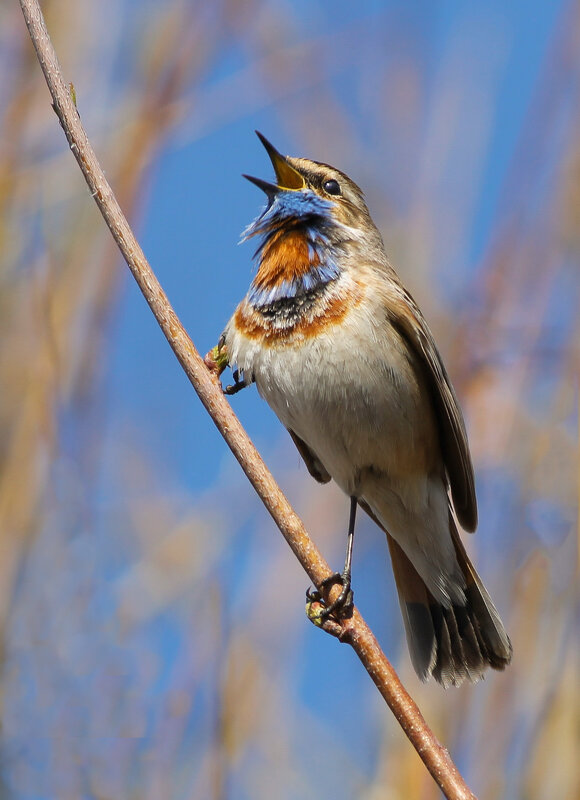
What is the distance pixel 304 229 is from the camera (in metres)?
4.65

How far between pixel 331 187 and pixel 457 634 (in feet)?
7.20

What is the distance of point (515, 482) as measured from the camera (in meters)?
4.53

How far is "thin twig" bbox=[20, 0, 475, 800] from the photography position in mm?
2908

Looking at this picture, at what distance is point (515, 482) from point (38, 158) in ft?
9.15

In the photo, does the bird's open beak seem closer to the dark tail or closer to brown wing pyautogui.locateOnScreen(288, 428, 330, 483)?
brown wing pyautogui.locateOnScreen(288, 428, 330, 483)

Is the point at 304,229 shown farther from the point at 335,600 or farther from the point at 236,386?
the point at 335,600

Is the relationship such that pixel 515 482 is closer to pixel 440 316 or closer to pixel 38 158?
pixel 440 316

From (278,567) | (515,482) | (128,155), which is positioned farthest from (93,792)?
(128,155)

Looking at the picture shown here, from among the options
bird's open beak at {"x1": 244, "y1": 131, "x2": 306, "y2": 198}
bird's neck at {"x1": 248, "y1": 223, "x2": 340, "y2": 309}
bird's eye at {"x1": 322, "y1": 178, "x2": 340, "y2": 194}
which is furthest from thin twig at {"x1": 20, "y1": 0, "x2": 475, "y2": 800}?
bird's eye at {"x1": 322, "y1": 178, "x2": 340, "y2": 194}

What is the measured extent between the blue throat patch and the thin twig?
50.0 inches

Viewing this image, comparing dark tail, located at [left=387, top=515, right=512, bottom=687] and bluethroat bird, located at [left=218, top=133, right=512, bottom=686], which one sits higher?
bluethroat bird, located at [left=218, top=133, right=512, bottom=686]

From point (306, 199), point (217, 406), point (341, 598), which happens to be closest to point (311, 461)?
point (306, 199)

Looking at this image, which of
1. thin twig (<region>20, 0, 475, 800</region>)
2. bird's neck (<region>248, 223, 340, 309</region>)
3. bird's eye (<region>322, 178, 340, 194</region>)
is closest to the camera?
thin twig (<region>20, 0, 475, 800</region>)

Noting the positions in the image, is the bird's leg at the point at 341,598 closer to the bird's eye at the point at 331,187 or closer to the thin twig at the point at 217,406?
the thin twig at the point at 217,406
